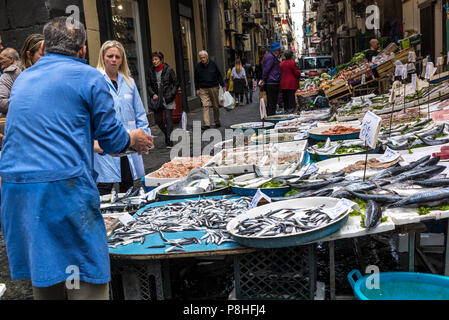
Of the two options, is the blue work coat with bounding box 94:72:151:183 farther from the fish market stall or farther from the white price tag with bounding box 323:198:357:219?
the white price tag with bounding box 323:198:357:219

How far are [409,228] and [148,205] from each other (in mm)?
2341

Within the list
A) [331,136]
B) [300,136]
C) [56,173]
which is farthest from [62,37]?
[300,136]

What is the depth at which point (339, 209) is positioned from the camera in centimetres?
306

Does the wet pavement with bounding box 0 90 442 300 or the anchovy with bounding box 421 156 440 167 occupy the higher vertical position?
the anchovy with bounding box 421 156 440 167

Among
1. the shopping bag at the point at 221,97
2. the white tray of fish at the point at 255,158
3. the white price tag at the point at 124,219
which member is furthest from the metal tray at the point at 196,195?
the shopping bag at the point at 221,97

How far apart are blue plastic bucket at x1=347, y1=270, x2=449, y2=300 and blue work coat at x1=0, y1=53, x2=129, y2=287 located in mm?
1759

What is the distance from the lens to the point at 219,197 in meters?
4.25

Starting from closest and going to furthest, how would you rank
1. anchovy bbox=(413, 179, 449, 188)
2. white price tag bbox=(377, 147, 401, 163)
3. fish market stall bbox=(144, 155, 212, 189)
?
anchovy bbox=(413, 179, 449, 188)
white price tag bbox=(377, 147, 401, 163)
fish market stall bbox=(144, 155, 212, 189)

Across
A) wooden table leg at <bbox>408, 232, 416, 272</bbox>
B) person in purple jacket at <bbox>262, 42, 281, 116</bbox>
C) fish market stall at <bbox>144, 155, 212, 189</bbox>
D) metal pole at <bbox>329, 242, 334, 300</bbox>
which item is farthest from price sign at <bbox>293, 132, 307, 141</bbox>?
person in purple jacket at <bbox>262, 42, 281, 116</bbox>

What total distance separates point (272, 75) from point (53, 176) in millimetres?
10563

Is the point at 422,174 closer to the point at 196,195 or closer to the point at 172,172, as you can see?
the point at 196,195

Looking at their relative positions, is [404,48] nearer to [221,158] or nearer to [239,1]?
[221,158]

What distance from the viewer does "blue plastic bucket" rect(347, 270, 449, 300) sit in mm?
2967

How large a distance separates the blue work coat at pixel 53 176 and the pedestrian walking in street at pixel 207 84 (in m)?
11.3
